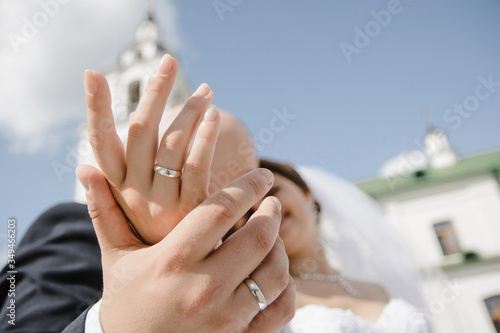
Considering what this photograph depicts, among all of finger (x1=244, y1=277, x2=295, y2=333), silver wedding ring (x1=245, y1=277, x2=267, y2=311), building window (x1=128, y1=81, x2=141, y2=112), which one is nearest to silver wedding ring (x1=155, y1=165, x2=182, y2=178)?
silver wedding ring (x1=245, y1=277, x2=267, y2=311)

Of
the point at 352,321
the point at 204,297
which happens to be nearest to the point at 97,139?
the point at 204,297

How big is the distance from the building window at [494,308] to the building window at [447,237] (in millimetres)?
2497

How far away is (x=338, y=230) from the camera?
348 centimetres

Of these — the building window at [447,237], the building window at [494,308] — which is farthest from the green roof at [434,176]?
the building window at [494,308]

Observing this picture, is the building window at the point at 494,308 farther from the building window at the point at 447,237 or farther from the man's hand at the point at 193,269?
the man's hand at the point at 193,269

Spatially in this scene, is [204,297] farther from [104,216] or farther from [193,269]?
Answer: [104,216]

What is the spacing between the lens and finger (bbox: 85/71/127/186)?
0.80 m

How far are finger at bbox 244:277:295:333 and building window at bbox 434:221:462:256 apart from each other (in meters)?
18.8

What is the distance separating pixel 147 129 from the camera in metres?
0.84

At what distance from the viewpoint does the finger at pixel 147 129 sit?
839 mm

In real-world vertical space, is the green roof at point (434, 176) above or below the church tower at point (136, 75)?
below

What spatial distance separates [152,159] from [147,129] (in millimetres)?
80

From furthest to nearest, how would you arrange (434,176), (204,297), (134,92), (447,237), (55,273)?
(434,176) → (134,92) → (447,237) → (55,273) → (204,297)

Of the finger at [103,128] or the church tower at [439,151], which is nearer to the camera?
the finger at [103,128]
